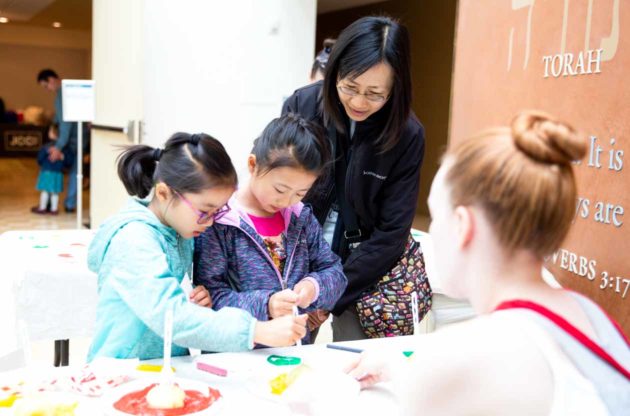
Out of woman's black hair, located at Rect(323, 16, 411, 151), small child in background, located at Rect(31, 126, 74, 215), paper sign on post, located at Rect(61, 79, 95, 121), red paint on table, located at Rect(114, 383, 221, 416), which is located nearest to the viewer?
red paint on table, located at Rect(114, 383, 221, 416)

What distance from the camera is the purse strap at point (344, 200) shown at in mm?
2004

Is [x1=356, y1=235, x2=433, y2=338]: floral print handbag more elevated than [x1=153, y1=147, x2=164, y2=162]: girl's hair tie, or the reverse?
[x1=153, y1=147, x2=164, y2=162]: girl's hair tie

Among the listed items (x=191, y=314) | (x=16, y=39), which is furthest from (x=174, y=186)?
(x=16, y=39)

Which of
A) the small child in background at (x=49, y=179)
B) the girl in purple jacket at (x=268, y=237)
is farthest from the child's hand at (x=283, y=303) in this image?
the small child in background at (x=49, y=179)

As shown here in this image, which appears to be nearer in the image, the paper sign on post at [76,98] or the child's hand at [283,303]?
the child's hand at [283,303]

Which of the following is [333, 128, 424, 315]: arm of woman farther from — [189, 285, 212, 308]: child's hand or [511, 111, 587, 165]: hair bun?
[511, 111, 587, 165]: hair bun

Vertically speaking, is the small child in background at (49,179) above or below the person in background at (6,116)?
below

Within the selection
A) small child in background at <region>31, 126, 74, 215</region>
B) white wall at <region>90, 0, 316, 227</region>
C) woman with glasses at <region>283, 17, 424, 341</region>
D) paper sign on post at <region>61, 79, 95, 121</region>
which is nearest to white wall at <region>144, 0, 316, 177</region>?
white wall at <region>90, 0, 316, 227</region>

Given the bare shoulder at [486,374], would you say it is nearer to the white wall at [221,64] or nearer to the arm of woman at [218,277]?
the arm of woman at [218,277]

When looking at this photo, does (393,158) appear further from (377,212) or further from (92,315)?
(92,315)

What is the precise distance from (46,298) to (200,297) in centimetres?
111

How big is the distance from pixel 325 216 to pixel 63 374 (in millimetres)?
881

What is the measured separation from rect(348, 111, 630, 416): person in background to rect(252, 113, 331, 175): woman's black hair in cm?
78

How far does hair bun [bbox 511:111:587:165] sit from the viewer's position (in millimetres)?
877
